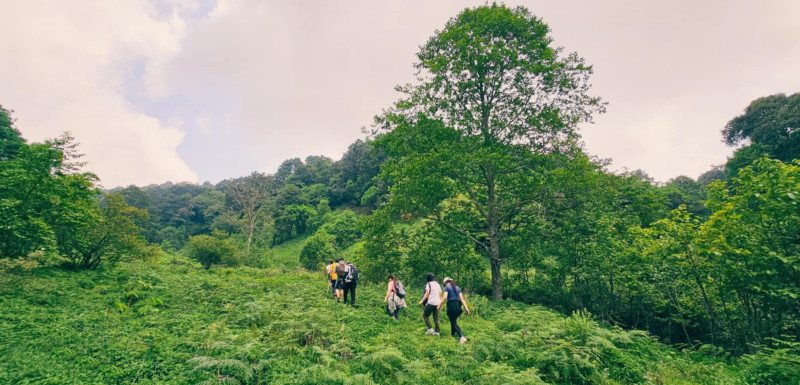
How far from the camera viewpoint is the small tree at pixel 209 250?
84.2 feet

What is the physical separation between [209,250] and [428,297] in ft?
77.8

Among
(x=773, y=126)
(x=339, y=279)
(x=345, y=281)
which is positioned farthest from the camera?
(x=773, y=126)

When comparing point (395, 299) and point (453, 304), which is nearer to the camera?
point (453, 304)

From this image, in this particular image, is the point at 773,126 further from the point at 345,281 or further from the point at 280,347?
the point at 280,347

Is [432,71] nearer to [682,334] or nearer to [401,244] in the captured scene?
[401,244]

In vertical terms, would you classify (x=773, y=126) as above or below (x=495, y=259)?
above

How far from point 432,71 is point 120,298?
14.7 metres

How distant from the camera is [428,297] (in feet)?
30.1

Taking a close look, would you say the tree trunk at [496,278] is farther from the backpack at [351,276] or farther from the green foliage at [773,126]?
the green foliage at [773,126]

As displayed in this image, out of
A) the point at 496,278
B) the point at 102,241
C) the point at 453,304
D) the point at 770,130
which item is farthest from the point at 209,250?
the point at 770,130

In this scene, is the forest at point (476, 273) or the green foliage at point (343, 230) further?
the green foliage at point (343, 230)

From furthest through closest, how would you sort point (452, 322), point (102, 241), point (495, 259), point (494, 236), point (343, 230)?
point (343, 230), point (494, 236), point (495, 259), point (102, 241), point (452, 322)

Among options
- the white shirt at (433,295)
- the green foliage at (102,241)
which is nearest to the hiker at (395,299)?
the white shirt at (433,295)

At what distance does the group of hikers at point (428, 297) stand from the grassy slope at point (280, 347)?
475 millimetres
